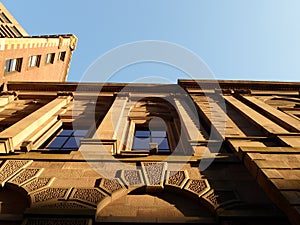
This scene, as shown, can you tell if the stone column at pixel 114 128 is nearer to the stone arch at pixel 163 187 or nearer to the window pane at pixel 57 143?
the window pane at pixel 57 143

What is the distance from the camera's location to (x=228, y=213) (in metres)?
6.08

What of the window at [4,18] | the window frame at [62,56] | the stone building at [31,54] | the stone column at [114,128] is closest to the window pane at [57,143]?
the stone column at [114,128]

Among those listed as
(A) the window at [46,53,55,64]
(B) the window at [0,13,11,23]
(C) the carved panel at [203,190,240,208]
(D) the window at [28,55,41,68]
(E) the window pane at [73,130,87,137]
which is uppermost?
(B) the window at [0,13,11,23]

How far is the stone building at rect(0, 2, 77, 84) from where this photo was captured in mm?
19844

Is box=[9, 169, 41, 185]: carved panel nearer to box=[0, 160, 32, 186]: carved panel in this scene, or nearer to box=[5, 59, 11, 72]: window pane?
box=[0, 160, 32, 186]: carved panel

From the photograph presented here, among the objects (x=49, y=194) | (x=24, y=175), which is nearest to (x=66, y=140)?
(x=24, y=175)

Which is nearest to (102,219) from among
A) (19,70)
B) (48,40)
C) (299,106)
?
(299,106)

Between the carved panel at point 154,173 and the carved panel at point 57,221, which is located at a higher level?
the carved panel at point 154,173

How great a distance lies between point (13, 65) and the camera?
21.5 meters

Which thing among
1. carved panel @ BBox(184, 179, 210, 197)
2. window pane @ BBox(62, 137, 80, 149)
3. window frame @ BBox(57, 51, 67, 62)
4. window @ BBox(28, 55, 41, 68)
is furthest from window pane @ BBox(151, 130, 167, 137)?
window frame @ BBox(57, 51, 67, 62)

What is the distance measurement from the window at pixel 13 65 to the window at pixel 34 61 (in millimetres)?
1685

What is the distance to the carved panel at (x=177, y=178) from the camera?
739 centimetres

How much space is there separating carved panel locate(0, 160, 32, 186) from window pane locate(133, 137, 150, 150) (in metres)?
5.34

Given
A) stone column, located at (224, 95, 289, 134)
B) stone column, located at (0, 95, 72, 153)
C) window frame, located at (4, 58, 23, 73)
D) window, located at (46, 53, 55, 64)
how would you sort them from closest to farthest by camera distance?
stone column, located at (0, 95, 72, 153) < stone column, located at (224, 95, 289, 134) < window frame, located at (4, 58, 23, 73) < window, located at (46, 53, 55, 64)
